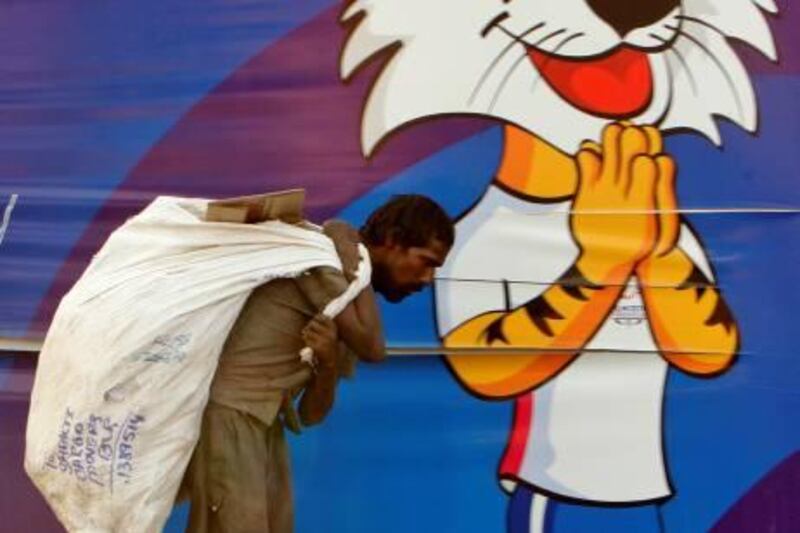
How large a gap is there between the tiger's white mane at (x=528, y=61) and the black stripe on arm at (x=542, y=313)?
1.39ft

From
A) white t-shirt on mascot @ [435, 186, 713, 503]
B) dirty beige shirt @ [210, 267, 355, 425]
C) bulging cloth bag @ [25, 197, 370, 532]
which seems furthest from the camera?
white t-shirt on mascot @ [435, 186, 713, 503]

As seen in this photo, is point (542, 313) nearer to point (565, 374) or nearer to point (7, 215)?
point (565, 374)

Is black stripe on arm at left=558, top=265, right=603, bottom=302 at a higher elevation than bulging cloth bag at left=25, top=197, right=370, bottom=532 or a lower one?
higher

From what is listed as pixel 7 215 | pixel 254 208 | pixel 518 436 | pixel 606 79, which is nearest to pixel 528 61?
pixel 606 79

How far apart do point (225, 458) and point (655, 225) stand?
1430mm

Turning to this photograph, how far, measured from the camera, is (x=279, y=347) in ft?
7.54

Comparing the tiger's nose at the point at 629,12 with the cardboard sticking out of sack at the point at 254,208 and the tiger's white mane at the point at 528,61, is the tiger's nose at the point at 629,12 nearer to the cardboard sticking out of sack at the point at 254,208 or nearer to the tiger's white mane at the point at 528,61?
the tiger's white mane at the point at 528,61

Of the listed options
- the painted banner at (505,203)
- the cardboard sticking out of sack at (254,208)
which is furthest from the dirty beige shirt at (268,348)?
the painted banner at (505,203)

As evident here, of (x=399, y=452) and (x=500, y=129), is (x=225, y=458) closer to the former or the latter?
(x=399, y=452)

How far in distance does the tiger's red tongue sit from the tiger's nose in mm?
71

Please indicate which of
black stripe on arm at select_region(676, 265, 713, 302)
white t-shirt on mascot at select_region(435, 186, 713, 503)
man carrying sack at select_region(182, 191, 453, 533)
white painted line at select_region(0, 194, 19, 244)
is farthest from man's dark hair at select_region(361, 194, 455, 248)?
white painted line at select_region(0, 194, 19, 244)

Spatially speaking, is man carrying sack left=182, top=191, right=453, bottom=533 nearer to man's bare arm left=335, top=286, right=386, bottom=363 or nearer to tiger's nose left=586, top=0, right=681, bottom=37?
man's bare arm left=335, top=286, right=386, bottom=363

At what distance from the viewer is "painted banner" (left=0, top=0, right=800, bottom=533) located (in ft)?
10.2

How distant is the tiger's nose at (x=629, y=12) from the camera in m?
3.16
